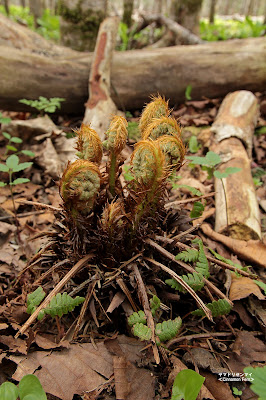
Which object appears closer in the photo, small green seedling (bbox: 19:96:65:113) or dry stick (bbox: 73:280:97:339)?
dry stick (bbox: 73:280:97:339)

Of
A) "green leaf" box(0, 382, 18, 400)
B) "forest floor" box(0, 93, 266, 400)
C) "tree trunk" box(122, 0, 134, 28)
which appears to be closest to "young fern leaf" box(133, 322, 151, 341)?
"forest floor" box(0, 93, 266, 400)

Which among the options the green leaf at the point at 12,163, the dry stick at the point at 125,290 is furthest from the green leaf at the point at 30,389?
the green leaf at the point at 12,163

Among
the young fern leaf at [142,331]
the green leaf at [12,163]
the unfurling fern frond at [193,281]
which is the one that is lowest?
the young fern leaf at [142,331]

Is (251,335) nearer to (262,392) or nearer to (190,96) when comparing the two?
(262,392)

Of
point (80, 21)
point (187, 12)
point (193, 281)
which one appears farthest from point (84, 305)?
point (187, 12)

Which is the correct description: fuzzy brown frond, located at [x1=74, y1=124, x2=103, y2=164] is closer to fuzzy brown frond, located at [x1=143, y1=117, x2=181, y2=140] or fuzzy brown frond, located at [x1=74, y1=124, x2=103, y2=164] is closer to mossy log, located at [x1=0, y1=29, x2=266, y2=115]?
fuzzy brown frond, located at [x1=143, y1=117, x2=181, y2=140]

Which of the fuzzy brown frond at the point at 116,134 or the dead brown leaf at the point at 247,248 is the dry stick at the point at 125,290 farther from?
the dead brown leaf at the point at 247,248
